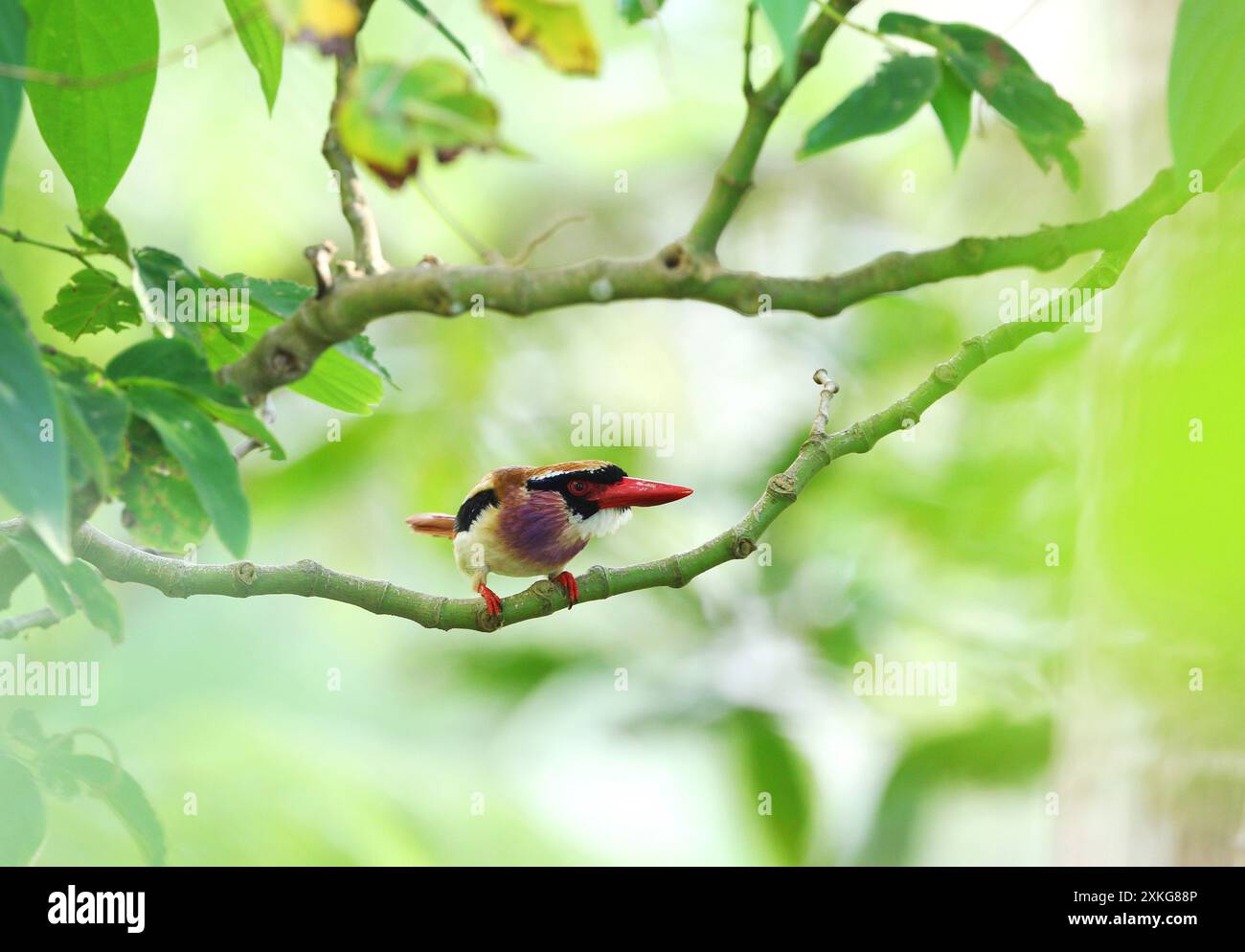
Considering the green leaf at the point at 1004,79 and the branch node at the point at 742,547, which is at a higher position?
the green leaf at the point at 1004,79

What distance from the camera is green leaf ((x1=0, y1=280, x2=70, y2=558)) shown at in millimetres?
384

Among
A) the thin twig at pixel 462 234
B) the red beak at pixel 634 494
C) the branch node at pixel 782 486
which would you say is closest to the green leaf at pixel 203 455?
the thin twig at pixel 462 234

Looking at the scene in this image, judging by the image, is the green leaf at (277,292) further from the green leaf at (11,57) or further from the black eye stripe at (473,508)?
the black eye stripe at (473,508)

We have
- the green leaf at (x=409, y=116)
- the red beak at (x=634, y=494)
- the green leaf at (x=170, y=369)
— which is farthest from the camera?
the red beak at (x=634, y=494)

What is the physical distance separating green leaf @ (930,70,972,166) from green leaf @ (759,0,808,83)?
0.71ft

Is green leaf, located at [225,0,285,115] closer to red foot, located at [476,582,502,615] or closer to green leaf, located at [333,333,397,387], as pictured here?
green leaf, located at [333,333,397,387]

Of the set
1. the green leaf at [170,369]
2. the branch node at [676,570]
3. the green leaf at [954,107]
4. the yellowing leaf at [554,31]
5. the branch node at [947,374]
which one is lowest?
the branch node at [676,570]

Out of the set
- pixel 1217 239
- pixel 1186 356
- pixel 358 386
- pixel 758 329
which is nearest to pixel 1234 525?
pixel 1186 356

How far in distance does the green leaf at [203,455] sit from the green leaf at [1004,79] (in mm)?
413

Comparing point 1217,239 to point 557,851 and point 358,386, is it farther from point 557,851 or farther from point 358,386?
point 557,851

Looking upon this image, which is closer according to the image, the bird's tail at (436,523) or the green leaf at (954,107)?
the green leaf at (954,107)

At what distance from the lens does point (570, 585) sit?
90 cm

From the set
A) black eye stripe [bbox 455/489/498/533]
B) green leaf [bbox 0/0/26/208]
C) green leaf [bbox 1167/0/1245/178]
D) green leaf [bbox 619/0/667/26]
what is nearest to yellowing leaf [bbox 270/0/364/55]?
green leaf [bbox 0/0/26/208]

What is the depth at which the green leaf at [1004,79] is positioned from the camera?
0.58 metres
